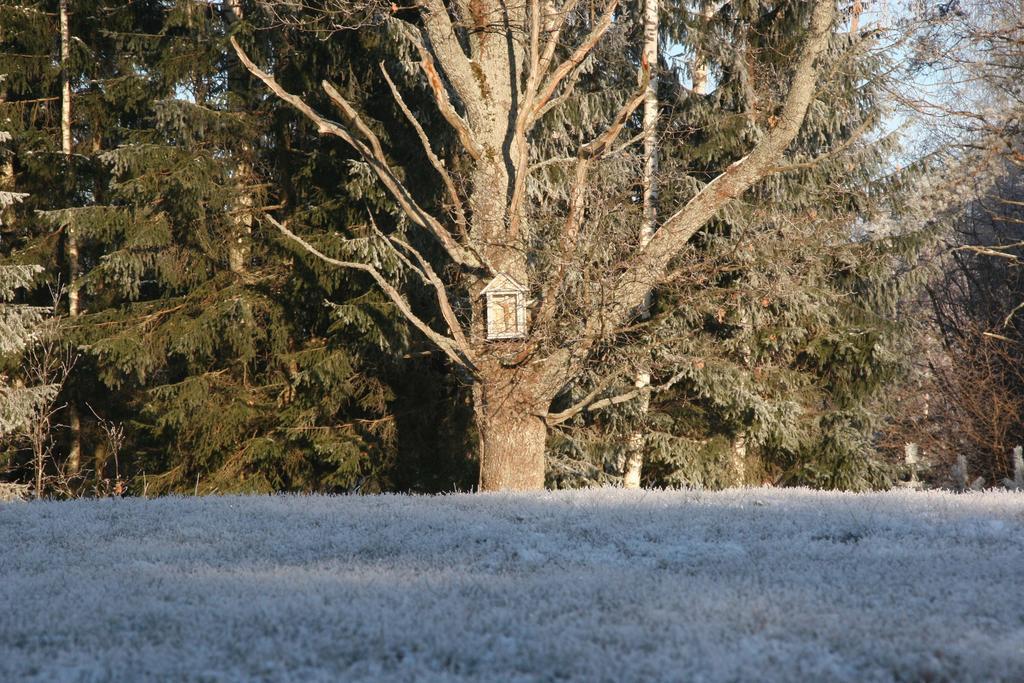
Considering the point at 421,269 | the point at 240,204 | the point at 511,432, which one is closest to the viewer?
the point at 511,432

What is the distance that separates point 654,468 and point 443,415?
3817 millimetres

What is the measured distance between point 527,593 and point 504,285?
23.8ft

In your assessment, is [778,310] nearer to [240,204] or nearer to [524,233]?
[524,233]

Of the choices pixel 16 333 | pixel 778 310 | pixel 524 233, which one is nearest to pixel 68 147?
pixel 16 333

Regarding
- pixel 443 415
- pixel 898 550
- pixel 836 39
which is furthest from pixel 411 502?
pixel 836 39

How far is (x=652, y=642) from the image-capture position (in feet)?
14.8

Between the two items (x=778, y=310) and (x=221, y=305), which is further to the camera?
(x=221, y=305)

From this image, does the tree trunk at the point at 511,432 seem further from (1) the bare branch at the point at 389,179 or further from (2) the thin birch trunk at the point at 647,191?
(2) the thin birch trunk at the point at 647,191

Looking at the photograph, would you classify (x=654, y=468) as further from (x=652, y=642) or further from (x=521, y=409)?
(x=652, y=642)

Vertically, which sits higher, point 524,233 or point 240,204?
point 240,204

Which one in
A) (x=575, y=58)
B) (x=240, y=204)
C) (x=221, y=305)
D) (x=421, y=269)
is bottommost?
(x=221, y=305)

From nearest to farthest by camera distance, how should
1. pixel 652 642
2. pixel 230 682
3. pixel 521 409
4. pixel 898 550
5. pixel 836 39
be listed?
pixel 230 682, pixel 652 642, pixel 898 550, pixel 521 409, pixel 836 39

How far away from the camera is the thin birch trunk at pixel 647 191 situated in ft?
51.2

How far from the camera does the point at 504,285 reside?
12.5m
